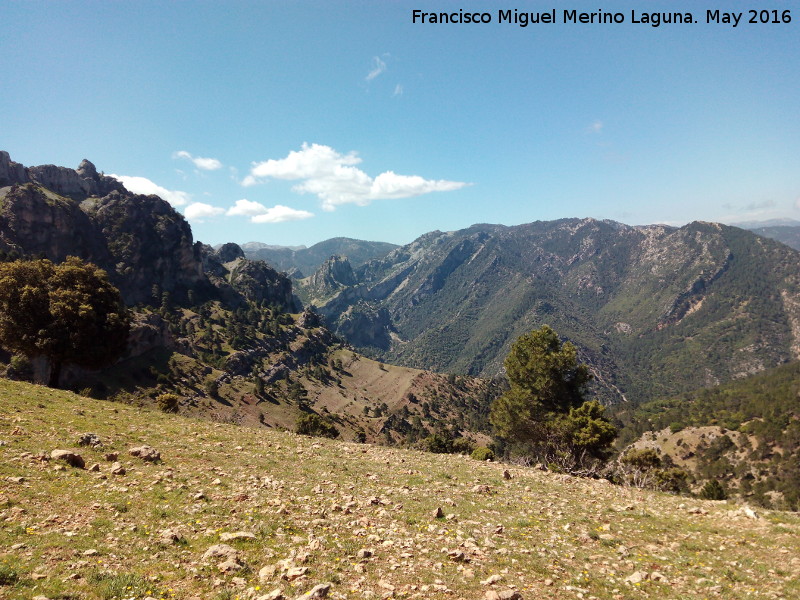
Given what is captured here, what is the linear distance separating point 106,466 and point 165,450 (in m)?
3.66

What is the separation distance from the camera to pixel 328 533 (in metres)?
11.5

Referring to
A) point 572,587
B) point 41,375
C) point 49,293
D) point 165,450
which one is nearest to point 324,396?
point 41,375

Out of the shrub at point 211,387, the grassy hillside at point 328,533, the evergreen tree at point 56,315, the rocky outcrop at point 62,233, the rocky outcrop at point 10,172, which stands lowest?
the shrub at point 211,387

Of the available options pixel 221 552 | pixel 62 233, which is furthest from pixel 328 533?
pixel 62 233

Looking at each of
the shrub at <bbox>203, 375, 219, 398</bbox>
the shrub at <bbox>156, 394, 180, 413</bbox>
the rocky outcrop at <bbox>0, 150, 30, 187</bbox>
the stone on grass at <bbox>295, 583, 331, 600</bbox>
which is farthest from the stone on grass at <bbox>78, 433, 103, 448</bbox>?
A: the rocky outcrop at <bbox>0, 150, 30, 187</bbox>

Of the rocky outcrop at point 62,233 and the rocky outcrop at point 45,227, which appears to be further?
the rocky outcrop at point 62,233

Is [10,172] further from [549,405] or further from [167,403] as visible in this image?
[549,405]

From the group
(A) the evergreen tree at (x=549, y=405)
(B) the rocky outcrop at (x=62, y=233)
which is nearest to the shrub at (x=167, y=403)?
(A) the evergreen tree at (x=549, y=405)

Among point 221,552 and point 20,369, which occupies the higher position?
point 221,552

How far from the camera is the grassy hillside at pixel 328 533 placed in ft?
28.4

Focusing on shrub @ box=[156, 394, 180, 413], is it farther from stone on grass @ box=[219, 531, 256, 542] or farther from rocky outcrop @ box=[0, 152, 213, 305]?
rocky outcrop @ box=[0, 152, 213, 305]

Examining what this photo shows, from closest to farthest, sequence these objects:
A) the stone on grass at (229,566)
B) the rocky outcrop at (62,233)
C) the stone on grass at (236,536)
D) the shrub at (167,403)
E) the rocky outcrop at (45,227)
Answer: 1. the stone on grass at (229,566)
2. the stone on grass at (236,536)
3. the shrub at (167,403)
4. the rocky outcrop at (45,227)
5. the rocky outcrop at (62,233)

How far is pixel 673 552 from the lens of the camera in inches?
495

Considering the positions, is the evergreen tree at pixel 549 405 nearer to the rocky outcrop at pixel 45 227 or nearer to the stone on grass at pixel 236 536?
the stone on grass at pixel 236 536
